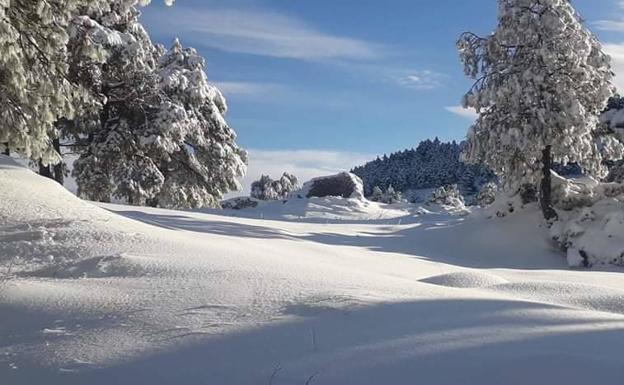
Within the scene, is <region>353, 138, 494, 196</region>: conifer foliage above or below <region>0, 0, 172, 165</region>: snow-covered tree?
above

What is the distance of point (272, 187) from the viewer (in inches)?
3187

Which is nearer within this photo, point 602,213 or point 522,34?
point 602,213

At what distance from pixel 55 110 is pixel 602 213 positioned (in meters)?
13.1

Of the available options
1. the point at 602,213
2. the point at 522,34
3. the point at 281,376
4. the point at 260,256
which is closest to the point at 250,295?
the point at 281,376

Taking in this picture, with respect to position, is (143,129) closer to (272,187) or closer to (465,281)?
(465,281)

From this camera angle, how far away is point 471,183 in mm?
98250

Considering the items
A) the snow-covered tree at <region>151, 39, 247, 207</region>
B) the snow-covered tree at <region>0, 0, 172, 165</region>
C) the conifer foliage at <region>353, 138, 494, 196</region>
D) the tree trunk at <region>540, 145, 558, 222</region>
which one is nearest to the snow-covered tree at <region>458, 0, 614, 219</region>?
the tree trunk at <region>540, 145, 558, 222</region>

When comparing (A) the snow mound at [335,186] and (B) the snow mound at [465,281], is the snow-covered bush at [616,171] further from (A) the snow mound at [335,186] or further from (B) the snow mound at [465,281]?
(B) the snow mound at [465,281]

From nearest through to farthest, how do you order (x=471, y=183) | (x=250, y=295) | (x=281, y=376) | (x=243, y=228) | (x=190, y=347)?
(x=281, y=376), (x=190, y=347), (x=250, y=295), (x=243, y=228), (x=471, y=183)

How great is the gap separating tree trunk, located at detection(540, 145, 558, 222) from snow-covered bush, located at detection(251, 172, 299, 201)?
6231 centimetres

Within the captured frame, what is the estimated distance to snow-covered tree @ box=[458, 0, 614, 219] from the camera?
15914 millimetres

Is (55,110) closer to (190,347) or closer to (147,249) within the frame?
(147,249)

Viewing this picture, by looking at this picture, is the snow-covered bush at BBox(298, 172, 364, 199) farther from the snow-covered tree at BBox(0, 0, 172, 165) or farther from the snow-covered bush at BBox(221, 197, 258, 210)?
the snow-covered tree at BBox(0, 0, 172, 165)

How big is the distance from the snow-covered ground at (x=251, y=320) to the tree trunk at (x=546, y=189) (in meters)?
10.2
